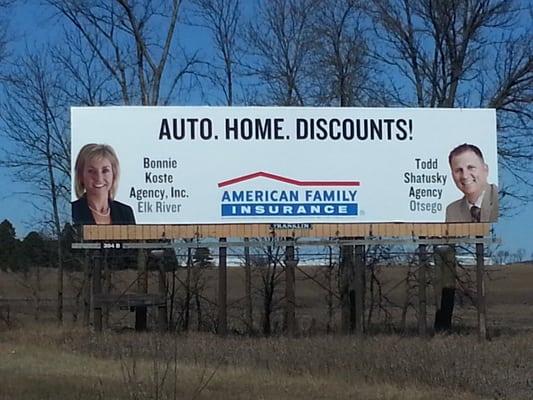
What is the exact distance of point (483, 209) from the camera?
88.9ft

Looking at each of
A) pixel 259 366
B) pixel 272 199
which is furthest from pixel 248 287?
pixel 259 366

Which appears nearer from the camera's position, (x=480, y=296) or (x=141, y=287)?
(x=480, y=296)

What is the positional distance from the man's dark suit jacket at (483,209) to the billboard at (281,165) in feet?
0.08

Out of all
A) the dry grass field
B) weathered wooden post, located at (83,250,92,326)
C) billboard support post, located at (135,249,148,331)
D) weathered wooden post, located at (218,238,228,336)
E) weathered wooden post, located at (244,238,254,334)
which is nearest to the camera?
the dry grass field

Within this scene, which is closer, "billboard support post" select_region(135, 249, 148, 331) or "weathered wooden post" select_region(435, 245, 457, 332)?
"billboard support post" select_region(135, 249, 148, 331)

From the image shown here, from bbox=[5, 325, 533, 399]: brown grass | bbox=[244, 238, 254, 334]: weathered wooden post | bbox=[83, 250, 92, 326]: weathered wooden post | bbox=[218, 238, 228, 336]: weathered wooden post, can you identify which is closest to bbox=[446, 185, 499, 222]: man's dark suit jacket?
bbox=[5, 325, 533, 399]: brown grass

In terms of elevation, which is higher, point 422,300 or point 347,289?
point 347,289

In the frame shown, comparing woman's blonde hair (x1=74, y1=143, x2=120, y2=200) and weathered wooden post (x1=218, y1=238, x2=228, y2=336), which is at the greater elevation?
woman's blonde hair (x1=74, y1=143, x2=120, y2=200)

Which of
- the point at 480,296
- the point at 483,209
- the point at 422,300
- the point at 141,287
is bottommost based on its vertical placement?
the point at 422,300

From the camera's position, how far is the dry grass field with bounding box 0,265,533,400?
14.9 m

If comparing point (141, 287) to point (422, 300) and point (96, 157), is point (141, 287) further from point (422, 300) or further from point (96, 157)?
point (422, 300)

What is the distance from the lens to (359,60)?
35.0 meters

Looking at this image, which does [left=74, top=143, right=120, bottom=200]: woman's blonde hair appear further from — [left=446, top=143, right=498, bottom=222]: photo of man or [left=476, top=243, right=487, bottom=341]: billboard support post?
[left=476, top=243, right=487, bottom=341]: billboard support post

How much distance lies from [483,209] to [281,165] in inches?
212
